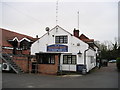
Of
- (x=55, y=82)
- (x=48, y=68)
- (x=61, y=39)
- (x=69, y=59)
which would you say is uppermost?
(x=61, y=39)

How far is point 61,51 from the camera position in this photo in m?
20.7

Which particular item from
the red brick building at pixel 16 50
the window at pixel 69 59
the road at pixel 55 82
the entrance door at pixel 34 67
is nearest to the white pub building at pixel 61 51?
the window at pixel 69 59

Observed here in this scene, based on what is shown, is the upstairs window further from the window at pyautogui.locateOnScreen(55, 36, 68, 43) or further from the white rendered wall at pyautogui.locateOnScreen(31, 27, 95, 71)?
the white rendered wall at pyautogui.locateOnScreen(31, 27, 95, 71)

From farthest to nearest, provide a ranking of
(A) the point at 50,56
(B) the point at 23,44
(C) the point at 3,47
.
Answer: (B) the point at 23,44 < (C) the point at 3,47 < (A) the point at 50,56

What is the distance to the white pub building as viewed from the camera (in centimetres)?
1967

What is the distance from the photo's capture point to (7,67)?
19047 mm

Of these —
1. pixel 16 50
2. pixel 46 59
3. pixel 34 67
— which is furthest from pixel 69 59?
pixel 16 50

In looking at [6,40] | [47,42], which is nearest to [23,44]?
[6,40]

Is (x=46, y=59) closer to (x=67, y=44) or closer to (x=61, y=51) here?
(x=61, y=51)

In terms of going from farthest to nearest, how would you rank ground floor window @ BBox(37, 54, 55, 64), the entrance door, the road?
ground floor window @ BBox(37, 54, 55, 64), the entrance door, the road

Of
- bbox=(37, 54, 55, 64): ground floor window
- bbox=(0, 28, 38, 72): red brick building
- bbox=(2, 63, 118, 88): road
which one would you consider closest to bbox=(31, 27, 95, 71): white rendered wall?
bbox=(37, 54, 55, 64): ground floor window

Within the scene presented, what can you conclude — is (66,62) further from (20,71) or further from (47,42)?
(20,71)

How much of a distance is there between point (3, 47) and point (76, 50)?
11.1 metres

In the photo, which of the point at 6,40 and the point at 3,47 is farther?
the point at 6,40
